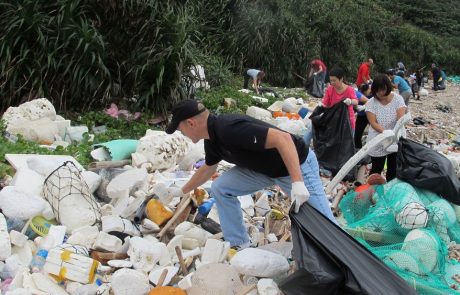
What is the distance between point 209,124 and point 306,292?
3.60ft

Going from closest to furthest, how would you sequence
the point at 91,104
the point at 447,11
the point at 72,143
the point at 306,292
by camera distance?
the point at 306,292 → the point at 72,143 → the point at 91,104 → the point at 447,11

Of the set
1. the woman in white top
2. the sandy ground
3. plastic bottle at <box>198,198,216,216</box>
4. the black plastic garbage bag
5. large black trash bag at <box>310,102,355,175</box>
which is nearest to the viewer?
plastic bottle at <box>198,198,216,216</box>

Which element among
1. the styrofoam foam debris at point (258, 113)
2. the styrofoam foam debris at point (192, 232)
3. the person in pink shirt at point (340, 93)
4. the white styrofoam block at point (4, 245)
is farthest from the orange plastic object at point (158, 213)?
the styrofoam foam debris at point (258, 113)

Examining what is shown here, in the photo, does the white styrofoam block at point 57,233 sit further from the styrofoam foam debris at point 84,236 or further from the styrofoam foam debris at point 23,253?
the styrofoam foam debris at point 23,253

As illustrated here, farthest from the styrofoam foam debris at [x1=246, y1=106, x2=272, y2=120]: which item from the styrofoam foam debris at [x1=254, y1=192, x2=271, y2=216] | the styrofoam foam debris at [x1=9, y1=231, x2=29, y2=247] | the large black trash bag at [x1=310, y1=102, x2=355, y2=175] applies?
the styrofoam foam debris at [x1=9, y1=231, x2=29, y2=247]

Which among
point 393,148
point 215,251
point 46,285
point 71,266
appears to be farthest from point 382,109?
point 46,285

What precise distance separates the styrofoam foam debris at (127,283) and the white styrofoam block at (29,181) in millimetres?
1416

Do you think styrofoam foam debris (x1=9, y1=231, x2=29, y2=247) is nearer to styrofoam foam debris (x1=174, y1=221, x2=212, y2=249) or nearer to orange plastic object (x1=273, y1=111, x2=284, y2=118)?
styrofoam foam debris (x1=174, y1=221, x2=212, y2=249)

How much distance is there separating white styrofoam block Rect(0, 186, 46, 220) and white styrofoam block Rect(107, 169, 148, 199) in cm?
73

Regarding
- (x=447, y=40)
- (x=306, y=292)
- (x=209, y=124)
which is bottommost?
(x=447, y=40)

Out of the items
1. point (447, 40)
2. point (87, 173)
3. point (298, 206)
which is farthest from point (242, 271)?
point (447, 40)

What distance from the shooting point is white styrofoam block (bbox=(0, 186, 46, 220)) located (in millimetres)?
3748

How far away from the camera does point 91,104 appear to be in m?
7.49

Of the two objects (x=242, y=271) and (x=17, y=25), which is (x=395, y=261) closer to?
(x=242, y=271)
